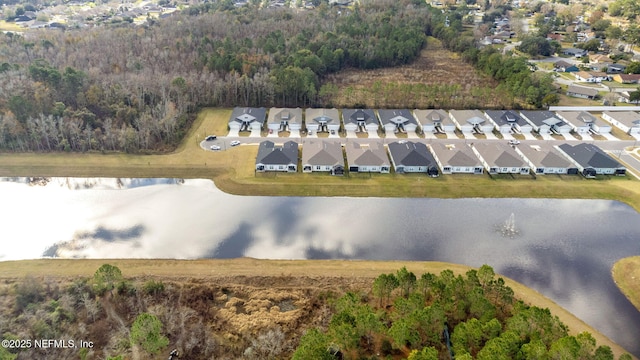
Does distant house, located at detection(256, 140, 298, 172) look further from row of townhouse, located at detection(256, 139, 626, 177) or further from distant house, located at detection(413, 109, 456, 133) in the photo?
distant house, located at detection(413, 109, 456, 133)

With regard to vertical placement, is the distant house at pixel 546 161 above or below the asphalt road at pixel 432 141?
above

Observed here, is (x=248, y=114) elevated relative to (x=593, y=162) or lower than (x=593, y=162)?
lower

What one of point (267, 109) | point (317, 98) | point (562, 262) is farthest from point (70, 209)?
point (562, 262)

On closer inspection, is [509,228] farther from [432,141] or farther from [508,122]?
[508,122]

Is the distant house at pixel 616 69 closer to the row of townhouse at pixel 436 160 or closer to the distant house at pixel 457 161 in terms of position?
the row of townhouse at pixel 436 160

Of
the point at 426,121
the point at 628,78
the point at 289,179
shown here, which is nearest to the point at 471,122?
the point at 426,121

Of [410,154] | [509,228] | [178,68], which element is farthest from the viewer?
[178,68]

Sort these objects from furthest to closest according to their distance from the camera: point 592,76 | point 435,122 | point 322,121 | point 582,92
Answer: point 592,76 < point 582,92 < point 435,122 < point 322,121

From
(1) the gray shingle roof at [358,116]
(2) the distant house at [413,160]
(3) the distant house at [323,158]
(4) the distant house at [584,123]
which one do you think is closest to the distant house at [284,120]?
(1) the gray shingle roof at [358,116]
